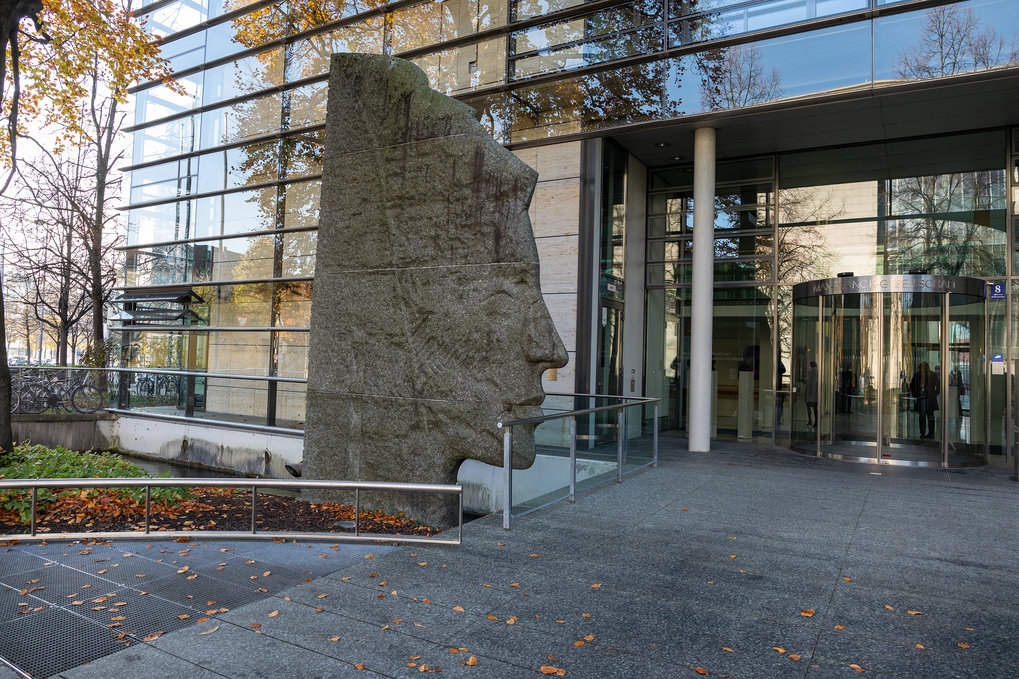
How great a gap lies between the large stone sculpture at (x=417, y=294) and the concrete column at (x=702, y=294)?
20.7 feet

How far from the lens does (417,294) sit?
721 centimetres

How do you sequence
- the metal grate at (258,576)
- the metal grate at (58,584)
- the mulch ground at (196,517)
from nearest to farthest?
the metal grate at (58,584), the metal grate at (258,576), the mulch ground at (196,517)

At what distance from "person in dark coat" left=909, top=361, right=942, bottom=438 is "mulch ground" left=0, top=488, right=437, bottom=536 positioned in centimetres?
862

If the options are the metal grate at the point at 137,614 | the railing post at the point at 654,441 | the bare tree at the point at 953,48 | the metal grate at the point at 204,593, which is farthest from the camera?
the railing post at the point at 654,441

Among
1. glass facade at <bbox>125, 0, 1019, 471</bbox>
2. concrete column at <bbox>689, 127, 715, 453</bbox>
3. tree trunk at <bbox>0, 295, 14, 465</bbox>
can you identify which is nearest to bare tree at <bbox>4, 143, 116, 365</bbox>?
glass facade at <bbox>125, 0, 1019, 471</bbox>

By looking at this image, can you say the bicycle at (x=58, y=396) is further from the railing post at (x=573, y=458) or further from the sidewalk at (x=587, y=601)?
the railing post at (x=573, y=458)

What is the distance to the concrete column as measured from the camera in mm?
12188

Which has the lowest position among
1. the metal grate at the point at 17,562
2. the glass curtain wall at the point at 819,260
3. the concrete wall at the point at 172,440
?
the concrete wall at the point at 172,440

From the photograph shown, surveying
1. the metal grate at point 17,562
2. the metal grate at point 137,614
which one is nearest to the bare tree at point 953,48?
the metal grate at point 137,614

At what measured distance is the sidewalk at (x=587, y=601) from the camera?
347 cm

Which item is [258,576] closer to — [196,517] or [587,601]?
[587,601]

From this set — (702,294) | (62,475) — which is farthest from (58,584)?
(702,294)

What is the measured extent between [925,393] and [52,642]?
1196 cm

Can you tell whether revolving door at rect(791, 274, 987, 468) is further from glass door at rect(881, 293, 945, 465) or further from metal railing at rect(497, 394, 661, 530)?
metal railing at rect(497, 394, 661, 530)
